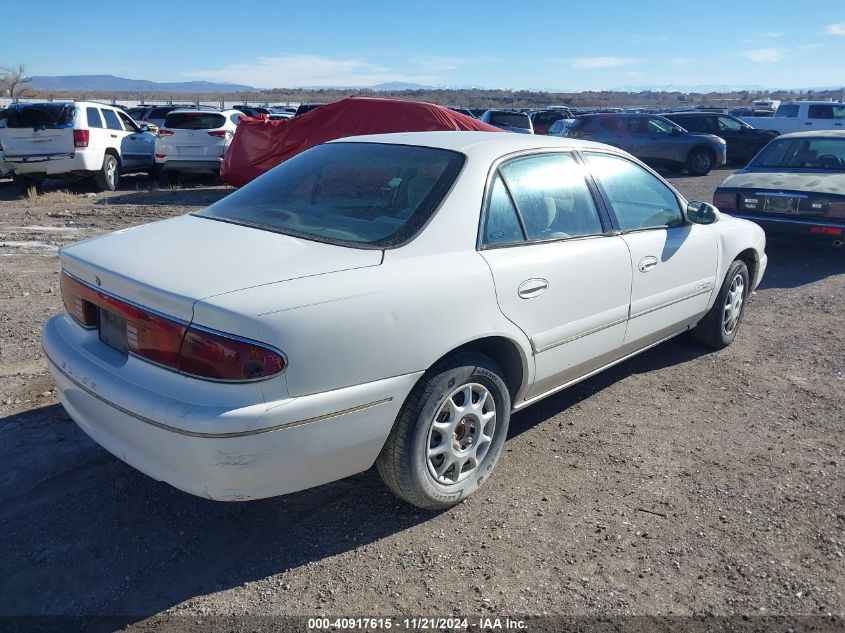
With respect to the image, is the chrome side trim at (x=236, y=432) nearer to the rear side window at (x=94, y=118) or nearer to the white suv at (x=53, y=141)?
the white suv at (x=53, y=141)

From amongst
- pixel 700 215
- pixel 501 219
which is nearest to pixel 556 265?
pixel 501 219

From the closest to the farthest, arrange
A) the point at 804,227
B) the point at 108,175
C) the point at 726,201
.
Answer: the point at 804,227 < the point at 726,201 < the point at 108,175

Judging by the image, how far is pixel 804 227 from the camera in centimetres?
836

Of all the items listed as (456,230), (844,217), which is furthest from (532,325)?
(844,217)

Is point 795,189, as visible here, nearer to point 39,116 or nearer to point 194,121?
point 194,121

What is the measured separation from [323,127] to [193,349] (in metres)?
10.8

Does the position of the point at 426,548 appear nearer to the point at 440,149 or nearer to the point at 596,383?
the point at 440,149

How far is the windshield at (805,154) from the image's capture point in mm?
9266

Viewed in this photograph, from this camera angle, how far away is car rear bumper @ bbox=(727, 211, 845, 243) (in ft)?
26.9

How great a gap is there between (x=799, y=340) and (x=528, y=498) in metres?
3.59

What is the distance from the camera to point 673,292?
4.62 metres

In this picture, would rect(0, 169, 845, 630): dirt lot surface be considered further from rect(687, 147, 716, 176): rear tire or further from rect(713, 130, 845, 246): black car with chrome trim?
rect(687, 147, 716, 176): rear tire

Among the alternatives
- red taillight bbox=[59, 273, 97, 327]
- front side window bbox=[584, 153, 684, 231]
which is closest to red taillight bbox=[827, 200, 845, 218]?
front side window bbox=[584, 153, 684, 231]

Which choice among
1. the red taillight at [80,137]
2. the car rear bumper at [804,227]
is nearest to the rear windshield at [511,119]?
the red taillight at [80,137]
